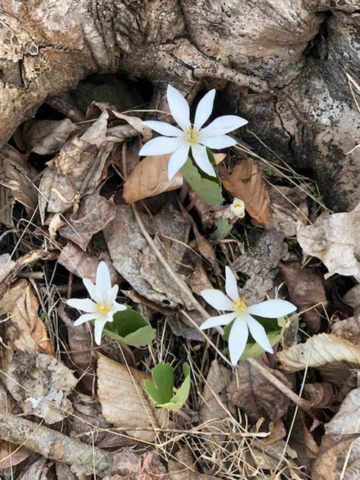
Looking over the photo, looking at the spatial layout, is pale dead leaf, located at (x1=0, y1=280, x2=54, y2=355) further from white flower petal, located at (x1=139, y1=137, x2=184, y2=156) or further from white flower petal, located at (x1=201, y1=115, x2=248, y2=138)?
white flower petal, located at (x1=201, y1=115, x2=248, y2=138)

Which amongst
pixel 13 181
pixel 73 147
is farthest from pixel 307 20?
pixel 13 181

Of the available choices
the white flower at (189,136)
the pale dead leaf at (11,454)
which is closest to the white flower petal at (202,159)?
the white flower at (189,136)

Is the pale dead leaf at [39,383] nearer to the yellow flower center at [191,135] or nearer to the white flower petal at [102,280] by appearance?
the white flower petal at [102,280]

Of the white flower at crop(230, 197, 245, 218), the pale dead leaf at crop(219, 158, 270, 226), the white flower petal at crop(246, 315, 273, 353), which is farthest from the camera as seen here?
the pale dead leaf at crop(219, 158, 270, 226)

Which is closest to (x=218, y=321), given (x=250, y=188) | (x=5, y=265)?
(x=250, y=188)

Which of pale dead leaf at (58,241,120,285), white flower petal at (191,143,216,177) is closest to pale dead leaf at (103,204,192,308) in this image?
pale dead leaf at (58,241,120,285)

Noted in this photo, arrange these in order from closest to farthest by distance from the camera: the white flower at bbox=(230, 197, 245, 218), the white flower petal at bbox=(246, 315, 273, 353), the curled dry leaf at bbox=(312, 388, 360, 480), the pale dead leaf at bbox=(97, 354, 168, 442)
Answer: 1. the white flower petal at bbox=(246, 315, 273, 353)
2. the curled dry leaf at bbox=(312, 388, 360, 480)
3. the pale dead leaf at bbox=(97, 354, 168, 442)
4. the white flower at bbox=(230, 197, 245, 218)

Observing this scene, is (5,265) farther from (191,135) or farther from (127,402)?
(191,135)
